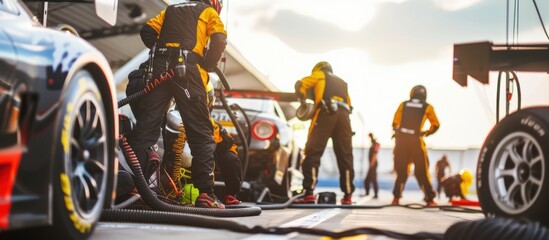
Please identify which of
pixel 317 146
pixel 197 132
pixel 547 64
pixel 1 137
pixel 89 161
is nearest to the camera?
pixel 1 137

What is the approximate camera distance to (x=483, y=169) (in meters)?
3.99

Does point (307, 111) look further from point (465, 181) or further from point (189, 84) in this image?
point (465, 181)

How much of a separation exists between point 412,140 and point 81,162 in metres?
8.95

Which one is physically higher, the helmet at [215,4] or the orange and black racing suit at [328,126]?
the helmet at [215,4]

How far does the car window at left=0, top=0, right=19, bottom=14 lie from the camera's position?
3.19 m

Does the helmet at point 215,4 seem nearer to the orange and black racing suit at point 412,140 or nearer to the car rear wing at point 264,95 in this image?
the car rear wing at point 264,95

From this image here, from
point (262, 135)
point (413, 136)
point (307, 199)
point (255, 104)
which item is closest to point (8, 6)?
point (262, 135)

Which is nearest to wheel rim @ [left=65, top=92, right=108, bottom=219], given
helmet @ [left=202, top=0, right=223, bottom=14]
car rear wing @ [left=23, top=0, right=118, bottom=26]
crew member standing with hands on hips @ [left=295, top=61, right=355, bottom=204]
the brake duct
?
car rear wing @ [left=23, top=0, right=118, bottom=26]

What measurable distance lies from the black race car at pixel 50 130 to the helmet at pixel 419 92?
29.1 feet

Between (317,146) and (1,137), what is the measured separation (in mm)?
7286

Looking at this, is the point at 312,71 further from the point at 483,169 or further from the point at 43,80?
the point at 43,80

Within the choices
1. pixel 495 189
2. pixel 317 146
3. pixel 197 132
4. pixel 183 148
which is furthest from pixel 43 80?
pixel 317 146

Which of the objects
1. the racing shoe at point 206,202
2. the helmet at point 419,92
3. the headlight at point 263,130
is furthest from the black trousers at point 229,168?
the helmet at point 419,92

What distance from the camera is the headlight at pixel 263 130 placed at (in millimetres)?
8984
